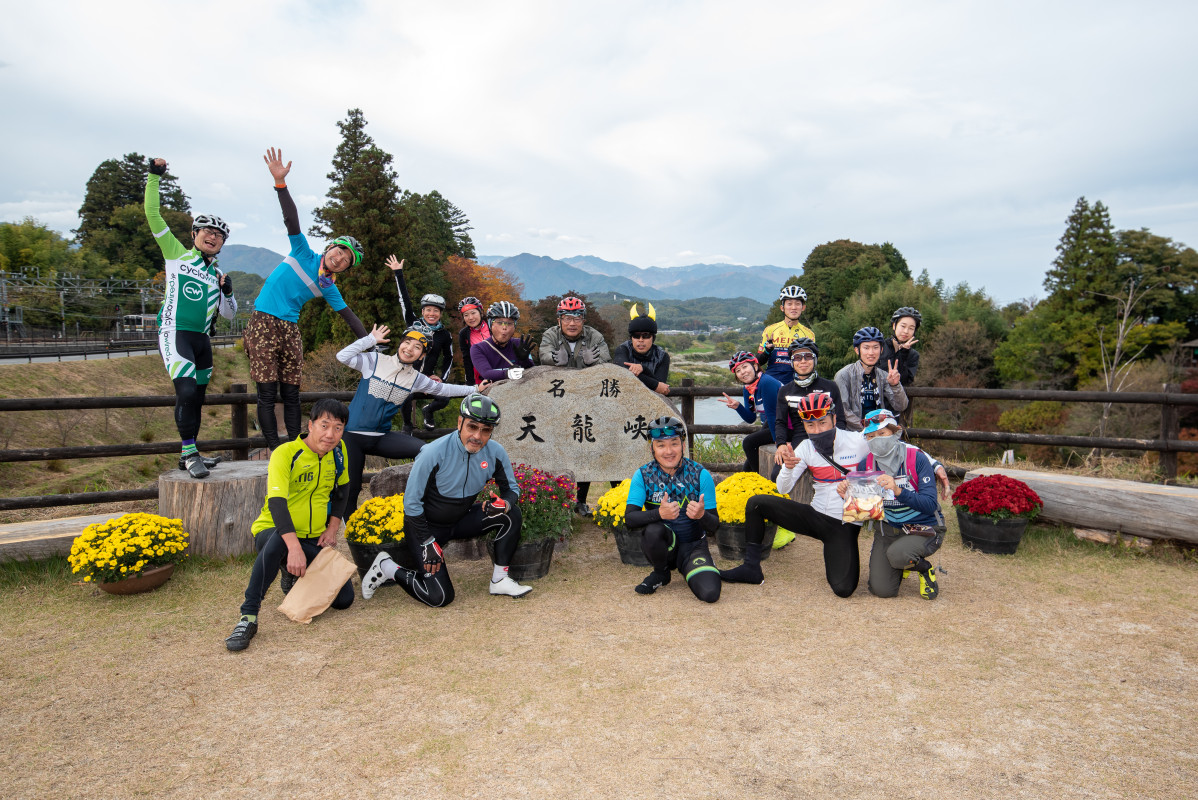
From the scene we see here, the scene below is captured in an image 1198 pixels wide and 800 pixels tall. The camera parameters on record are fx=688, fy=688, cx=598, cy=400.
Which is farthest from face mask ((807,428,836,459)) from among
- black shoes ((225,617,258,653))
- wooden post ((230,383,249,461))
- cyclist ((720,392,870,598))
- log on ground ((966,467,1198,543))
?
wooden post ((230,383,249,461))

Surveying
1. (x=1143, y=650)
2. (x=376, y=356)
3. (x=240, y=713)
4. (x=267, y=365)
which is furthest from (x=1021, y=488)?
(x=267, y=365)

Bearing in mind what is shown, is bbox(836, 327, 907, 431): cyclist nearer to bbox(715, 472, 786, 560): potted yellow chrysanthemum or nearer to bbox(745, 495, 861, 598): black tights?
bbox(715, 472, 786, 560): potted yellow chrysanthemum

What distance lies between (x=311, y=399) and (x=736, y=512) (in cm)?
442

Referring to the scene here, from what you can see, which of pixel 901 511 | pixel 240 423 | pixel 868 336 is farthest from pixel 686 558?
pixel 240 423

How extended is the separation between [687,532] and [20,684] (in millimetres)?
3825

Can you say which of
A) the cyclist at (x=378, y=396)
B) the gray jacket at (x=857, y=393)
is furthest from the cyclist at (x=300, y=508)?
the gray jacket at (x=857, y=393)

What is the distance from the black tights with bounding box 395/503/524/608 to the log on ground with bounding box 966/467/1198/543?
14.8ft

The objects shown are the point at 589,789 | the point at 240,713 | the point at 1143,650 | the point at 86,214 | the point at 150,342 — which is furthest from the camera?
the point at 86,214

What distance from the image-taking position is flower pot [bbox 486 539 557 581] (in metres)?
5.03

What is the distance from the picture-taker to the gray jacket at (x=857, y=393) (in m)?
5.82

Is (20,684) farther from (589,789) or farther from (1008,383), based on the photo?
(1008,383)

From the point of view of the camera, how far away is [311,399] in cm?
702

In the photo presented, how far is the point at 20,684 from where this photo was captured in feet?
11.5

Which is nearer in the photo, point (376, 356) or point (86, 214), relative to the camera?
point (376, 356)
